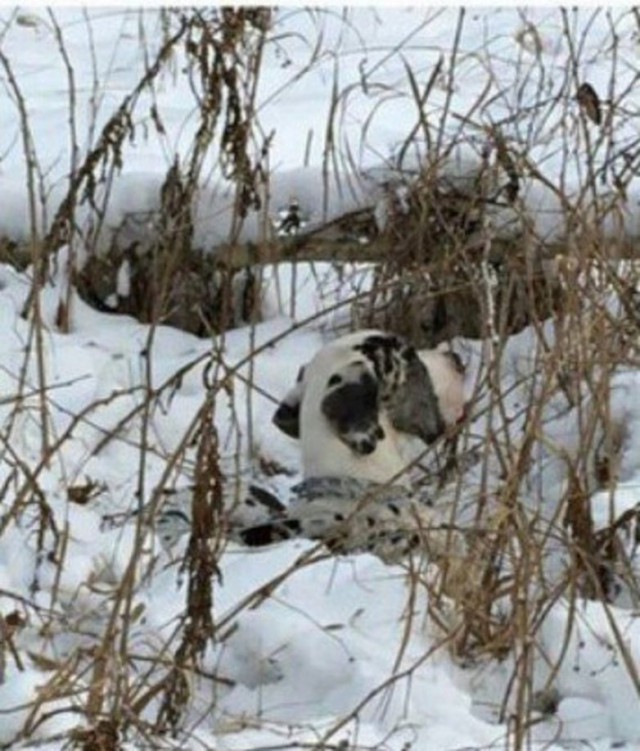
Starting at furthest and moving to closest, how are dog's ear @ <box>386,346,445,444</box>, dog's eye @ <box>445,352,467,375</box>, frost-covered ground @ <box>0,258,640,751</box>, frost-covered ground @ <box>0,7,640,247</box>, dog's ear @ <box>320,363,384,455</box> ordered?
frost-covered ground @ <box>0,7,640,247</box>
dog's eye @ <box>445,352,467,375</box>
dog's ear @ <box>386,346,445,444</box>
dog's ear @ <box>320,363,384,455</box>
frost-covered ground @ <box>0,258,640,751</box>

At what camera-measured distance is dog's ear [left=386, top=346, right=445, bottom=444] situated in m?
5.15

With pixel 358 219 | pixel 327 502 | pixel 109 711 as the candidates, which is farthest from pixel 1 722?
pixel 358 219

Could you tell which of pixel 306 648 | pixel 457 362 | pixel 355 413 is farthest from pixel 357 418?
pixel 306 648

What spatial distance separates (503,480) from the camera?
4.21 meters

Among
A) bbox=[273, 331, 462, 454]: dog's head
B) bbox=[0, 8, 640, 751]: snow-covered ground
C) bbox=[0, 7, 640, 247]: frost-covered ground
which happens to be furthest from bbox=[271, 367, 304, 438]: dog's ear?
bbox=[0, 7, 640, 247]: frost-covered ground

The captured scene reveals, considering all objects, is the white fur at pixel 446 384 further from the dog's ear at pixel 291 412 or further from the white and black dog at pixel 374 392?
the dog's ear at pixel 291 412

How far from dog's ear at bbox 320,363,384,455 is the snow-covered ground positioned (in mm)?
124

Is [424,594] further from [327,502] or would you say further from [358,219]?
[358,219]

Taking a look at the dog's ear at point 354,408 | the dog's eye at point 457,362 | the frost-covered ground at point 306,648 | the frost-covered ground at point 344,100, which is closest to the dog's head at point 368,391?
the dog's ear at point 354,408

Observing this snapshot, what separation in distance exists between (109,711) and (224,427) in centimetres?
202

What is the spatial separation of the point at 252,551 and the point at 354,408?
58cm

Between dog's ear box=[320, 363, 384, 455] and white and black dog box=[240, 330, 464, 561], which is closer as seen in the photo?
white and black dog box=[240, 330, 464, 561]

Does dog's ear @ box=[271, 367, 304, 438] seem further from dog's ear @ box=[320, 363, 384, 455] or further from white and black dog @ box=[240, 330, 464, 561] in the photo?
dog's ear @ box=[320, 363, 384, 455]

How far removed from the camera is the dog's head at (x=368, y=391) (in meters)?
5.04
